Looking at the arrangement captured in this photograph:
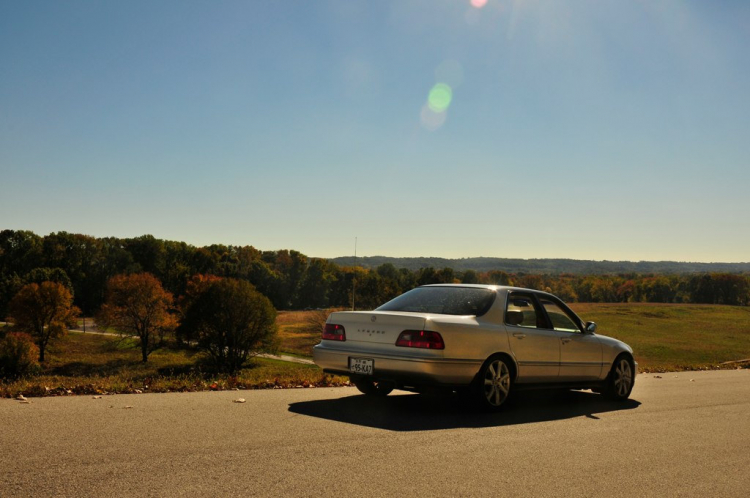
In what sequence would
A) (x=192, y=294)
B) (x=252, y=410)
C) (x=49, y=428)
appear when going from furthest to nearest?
(x=192, y=294) → (x=252, y=410) → (x=49, y=428)

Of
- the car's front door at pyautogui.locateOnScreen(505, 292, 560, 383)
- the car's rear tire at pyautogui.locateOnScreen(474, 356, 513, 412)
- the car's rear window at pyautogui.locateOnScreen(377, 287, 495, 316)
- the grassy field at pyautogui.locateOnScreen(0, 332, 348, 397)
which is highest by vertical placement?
the car's rear window at pyautogui.locateOnScreen(377, 287, 495, 316)

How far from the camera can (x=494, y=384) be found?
26.7 feet

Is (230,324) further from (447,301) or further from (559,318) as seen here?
(447,301)

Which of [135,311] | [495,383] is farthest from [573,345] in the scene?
[135,311]

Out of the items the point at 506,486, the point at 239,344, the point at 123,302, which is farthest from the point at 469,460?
the point at 123,302

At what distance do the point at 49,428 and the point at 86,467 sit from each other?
4.98 feet

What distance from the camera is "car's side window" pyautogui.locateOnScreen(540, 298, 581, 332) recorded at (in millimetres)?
9523

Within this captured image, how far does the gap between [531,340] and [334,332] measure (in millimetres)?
2600

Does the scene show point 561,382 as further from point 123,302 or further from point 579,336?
point 123,302

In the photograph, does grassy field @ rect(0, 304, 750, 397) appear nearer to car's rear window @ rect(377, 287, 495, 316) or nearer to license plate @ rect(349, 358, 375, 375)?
car's rear window @ rect(377, 287, 495, 316)

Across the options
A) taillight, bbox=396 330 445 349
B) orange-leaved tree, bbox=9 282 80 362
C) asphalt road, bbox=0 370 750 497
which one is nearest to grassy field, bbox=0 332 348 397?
asphalt road, bbox=0 370 750 497

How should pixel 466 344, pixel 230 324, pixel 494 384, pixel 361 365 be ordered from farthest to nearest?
pixel 230 324, pixel 494 384, pixel 361 365, pixel 466 344

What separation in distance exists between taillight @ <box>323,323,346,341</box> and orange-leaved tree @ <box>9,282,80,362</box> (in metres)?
70.1

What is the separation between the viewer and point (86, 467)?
4672 millimetres
